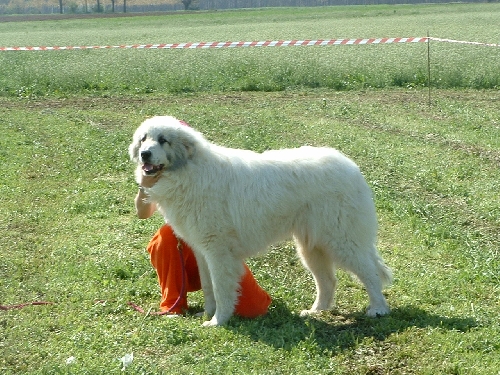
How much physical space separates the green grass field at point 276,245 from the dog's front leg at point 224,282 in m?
0.13

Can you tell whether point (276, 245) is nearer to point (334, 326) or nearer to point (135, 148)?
point (334, 326)

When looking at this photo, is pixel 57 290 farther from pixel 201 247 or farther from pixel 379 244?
pixel 379 244

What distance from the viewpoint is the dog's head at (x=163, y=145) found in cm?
583

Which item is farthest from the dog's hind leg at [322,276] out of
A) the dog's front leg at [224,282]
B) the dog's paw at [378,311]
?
the dog's front leg at [224,282]

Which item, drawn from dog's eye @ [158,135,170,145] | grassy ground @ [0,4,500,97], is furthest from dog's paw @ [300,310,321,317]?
grassy ground @ [0,4,500,97]

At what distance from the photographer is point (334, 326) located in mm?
5961

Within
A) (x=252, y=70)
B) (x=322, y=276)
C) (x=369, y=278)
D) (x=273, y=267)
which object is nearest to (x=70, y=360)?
(x=322, y=276)

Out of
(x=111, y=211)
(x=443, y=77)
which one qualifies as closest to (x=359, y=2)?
(x=443, y=77)

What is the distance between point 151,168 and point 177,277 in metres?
1.17

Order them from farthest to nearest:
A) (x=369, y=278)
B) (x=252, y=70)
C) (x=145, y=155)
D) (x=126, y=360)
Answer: (x=252, y=70) → (x=369, y=278) → (x=145, y=155) → (x=126, y=360)

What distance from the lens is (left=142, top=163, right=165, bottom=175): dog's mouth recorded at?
5.89m

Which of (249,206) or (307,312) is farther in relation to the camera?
(307,312)

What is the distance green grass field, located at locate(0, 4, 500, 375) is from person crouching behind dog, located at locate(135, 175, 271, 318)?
17 cm

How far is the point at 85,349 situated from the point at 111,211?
14.0ft
